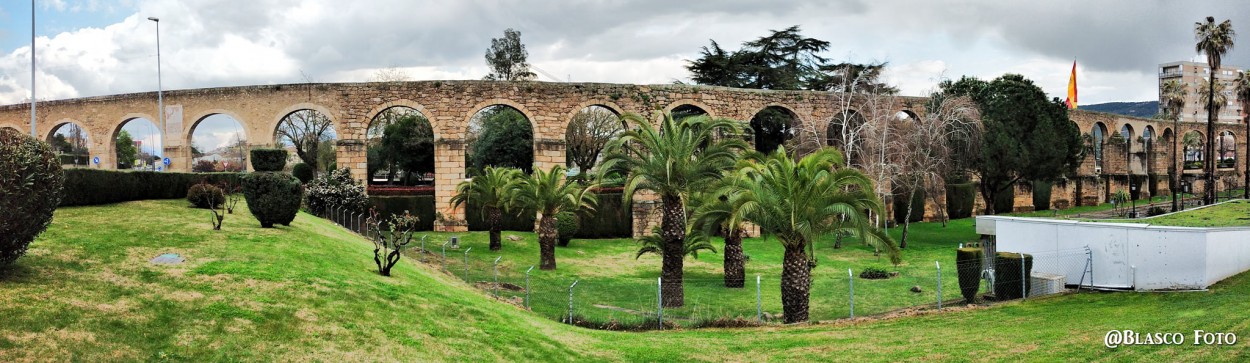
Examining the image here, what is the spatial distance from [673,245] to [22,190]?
11127 millimetres

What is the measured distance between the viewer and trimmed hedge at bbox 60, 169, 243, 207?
15.4 m

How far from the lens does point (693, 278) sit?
20609 millimetres

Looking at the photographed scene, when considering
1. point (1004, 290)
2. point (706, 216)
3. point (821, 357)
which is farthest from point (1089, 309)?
point (706, 216)

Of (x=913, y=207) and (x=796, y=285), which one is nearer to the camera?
(x=796, y=285)

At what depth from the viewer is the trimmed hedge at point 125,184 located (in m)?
15.4

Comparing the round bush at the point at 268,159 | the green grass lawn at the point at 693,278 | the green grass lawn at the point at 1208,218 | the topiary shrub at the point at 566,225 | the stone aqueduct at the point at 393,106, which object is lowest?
the green grass lawn at the point at 693,278

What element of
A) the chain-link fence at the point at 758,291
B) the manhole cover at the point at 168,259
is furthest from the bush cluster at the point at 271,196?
the manhole cover at the point at 168,259

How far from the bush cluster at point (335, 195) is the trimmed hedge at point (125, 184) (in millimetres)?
2354

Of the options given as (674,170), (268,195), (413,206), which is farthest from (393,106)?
(674,170)

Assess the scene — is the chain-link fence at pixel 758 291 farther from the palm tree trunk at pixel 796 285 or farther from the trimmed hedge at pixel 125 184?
the trimmed hedge at pixel 125 184

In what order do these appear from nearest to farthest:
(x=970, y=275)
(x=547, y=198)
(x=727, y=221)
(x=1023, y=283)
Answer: (x=1023, y=283) < (x=970, y=275) < (x=727, y=221) < (x=547, y=198)

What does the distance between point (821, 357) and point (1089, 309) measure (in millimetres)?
5268

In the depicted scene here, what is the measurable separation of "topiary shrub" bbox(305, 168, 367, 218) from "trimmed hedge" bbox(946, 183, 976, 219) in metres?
23.6

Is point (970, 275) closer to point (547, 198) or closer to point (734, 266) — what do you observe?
point (734, 266)
